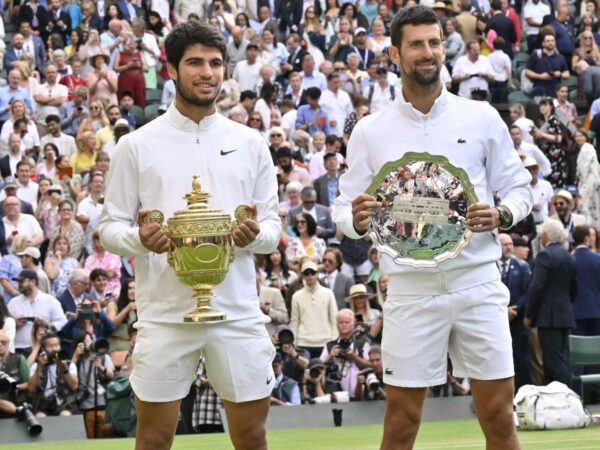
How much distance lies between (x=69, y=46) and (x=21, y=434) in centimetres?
1076

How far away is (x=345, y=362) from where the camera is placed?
1466 centimetres

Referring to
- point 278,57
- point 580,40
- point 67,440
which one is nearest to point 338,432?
point 67,440

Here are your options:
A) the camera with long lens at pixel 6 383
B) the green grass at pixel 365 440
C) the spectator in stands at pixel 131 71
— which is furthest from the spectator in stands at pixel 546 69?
the camera with long lens at pixel 6 383

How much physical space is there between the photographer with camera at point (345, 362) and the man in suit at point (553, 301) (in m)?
1.75

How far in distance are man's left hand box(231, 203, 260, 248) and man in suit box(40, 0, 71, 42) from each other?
57.3ft

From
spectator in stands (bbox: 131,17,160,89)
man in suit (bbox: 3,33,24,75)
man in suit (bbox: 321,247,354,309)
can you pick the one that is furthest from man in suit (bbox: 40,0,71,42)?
man in suit (bbox: 321,247,354,309)

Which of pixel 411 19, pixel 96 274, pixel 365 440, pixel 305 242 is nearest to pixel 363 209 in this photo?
pixel 411 19

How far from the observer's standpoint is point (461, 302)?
6516 millimetres

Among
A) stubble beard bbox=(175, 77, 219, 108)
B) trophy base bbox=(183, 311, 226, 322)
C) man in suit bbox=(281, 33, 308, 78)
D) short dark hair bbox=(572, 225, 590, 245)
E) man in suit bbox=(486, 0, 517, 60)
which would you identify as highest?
man in suit bbox=(486, 0, 517, 60)

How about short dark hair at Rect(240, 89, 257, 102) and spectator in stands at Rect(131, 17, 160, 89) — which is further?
spectator in stands at Rect(131, 17, 160, 89)

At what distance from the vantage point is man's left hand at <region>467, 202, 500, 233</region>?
640 centimetres

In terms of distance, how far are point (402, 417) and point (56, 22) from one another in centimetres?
1765

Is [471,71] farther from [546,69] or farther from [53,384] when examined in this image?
[53,384]

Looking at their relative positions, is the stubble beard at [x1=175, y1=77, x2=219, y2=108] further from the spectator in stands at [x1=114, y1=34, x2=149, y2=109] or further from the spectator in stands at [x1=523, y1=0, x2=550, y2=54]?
the spectator in stands at [x1=523, y1=0, x2=550, y2=54]
